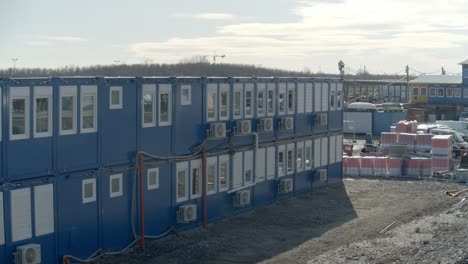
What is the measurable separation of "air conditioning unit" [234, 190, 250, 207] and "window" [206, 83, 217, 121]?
279cm

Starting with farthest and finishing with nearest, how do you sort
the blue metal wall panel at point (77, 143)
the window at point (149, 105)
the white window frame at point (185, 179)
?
the white window frame at point (185, 179) → the window at point (149, 105) → the blue metal wall panel at point (77, 143)

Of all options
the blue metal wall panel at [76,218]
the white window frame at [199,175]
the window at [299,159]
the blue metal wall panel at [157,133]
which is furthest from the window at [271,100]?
the blue metal wall panel at [76,218]

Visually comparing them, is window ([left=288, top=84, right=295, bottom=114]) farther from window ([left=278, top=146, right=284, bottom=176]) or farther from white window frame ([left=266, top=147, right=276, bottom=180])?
white window frame ([left=266, top=147, right=276, bottom=180])

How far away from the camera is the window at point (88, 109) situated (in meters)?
19.2

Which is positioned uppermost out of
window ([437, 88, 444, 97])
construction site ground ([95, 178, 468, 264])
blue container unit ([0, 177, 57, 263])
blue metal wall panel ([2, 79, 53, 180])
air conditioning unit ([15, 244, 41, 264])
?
window ([437, 88, 444, 97])

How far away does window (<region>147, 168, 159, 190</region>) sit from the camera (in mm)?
21625

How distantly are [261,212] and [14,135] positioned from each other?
11539 millimetres

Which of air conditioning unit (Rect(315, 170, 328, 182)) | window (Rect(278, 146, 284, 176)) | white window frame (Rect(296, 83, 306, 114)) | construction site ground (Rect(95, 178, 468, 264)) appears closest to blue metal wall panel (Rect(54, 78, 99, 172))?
construction site ground (Rect(95, 178, 468, 264))

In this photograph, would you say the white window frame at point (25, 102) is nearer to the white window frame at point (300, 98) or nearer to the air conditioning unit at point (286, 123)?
the air conditioning unit at point (286, 123)

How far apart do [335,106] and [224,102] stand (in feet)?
33.2

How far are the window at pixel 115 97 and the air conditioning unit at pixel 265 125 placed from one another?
7.76 meters

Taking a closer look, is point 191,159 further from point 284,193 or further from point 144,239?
point 284,193

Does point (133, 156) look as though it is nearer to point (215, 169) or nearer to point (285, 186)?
point (215, 169)

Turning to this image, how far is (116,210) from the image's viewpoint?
66.8 feet
